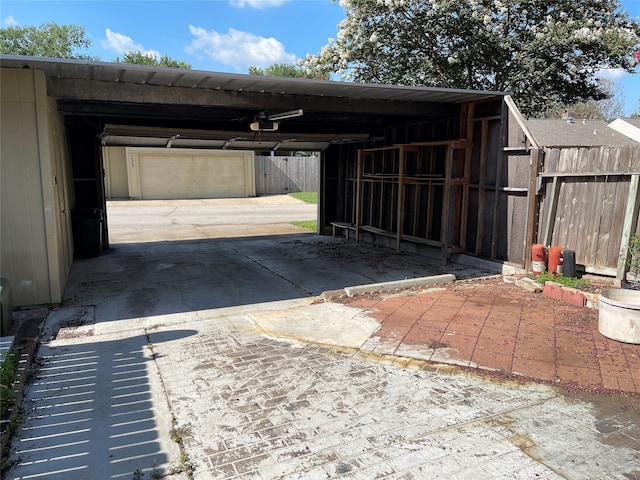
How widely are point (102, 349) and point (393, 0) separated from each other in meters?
12.8

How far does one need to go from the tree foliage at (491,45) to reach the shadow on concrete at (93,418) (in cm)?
1288

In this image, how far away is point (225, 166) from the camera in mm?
26641

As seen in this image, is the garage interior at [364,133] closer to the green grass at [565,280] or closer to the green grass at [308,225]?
the green grass at [565,280]

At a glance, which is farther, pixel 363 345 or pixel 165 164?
pixel 165 164

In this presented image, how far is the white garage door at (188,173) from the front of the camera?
2484cm

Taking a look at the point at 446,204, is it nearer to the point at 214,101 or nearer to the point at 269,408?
the point at 214,101

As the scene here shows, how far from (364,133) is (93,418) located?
9.29m

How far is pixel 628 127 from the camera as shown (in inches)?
611

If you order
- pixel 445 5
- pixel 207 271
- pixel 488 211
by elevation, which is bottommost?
pixel 207 271

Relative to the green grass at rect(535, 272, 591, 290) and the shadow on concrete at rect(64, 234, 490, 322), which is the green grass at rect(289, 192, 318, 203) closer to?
the shadow on concrete at rect(64, 234, 490, 322)

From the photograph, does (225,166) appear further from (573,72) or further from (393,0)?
(573,72)

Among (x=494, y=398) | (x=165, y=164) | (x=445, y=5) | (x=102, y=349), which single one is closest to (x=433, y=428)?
(x=494, y=398)

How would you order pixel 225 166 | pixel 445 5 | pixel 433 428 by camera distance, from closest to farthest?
pixel 433 428 < pixel 445 5 < pixel 225 166

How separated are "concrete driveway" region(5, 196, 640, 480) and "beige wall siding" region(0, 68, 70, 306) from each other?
587 millimetres
